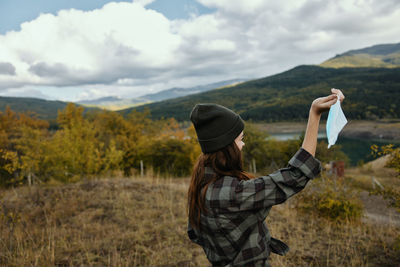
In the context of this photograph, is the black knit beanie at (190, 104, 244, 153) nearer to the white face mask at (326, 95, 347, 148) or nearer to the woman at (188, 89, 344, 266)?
the woman at (188, 89, 344, 266)

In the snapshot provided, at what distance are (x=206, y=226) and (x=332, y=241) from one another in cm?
390

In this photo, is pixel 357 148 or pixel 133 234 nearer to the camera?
pixel 133 234

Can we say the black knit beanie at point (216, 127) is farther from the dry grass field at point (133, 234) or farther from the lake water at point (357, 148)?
the lake water at point (357, 148)

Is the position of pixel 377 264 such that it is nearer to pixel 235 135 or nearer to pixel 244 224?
pixel 244 224

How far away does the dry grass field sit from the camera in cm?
356

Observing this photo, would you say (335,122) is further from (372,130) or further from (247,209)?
(372,130)

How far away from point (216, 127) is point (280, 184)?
404 millimetres

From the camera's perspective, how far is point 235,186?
1.20m

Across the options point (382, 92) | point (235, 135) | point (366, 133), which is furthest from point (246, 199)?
point (382, 92)

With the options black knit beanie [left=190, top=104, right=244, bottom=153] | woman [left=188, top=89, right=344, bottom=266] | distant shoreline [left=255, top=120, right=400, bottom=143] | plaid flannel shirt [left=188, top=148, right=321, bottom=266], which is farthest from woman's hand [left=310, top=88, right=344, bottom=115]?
distant shoreline [left=255, top=120, right=400, bottom=143]

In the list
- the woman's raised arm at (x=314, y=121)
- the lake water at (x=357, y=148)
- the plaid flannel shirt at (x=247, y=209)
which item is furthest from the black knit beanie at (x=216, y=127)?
the lake water at (x=357, y=148)

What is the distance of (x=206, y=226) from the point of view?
4.52 ft

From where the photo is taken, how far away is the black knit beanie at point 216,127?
125 cm

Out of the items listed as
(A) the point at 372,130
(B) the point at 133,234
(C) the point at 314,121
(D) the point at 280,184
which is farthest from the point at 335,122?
(A) the point at 372,130
